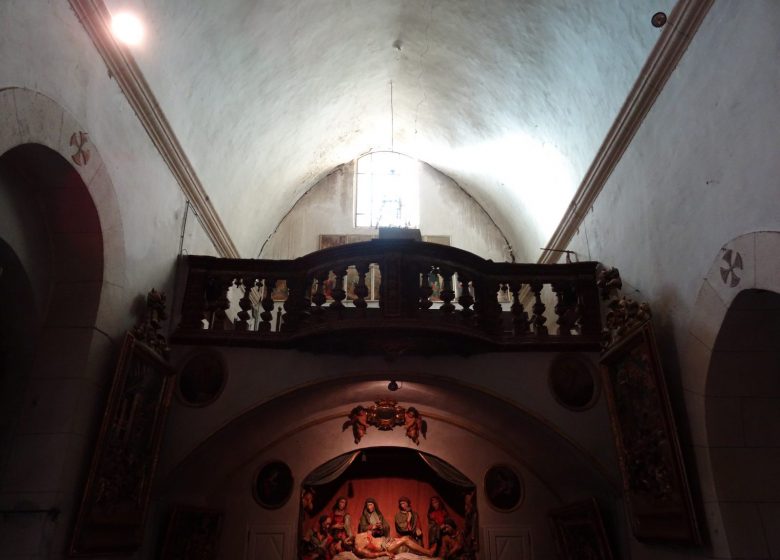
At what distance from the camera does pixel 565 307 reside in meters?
6.94

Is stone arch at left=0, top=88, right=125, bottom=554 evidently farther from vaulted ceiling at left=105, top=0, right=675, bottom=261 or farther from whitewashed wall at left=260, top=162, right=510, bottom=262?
whitewashed wall at left=260, top=162, right=510, bottom=262

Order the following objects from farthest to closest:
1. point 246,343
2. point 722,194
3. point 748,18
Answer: point 246,343 → point 722,194 → point 748,18

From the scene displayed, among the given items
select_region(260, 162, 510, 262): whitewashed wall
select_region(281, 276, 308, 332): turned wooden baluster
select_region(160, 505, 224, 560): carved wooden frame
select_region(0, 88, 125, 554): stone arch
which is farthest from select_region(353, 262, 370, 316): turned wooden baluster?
select_region(260, 162, 510, 262): whitewashed wall

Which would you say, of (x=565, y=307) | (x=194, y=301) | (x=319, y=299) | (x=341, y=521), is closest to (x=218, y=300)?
(x=194, y=301)

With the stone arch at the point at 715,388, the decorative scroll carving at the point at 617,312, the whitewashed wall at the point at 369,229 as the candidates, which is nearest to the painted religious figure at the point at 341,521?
the decorative scroll carving at the point at 617,312

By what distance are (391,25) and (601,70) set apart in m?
3.33

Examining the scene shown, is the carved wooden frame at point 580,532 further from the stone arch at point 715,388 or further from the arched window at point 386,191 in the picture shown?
the arched window at point 386,191

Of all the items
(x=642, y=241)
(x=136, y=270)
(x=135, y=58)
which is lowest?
(x=136, y=270)

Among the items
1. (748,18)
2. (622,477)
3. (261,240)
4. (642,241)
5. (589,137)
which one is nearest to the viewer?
(748,18)

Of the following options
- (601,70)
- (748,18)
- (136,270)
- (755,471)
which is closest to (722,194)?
(748,18)

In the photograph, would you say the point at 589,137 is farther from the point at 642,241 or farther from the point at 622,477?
the point at 622,477

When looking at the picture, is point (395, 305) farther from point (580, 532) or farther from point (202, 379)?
point (580, 532)

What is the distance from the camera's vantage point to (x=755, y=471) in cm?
484

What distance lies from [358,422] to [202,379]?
105 inches
